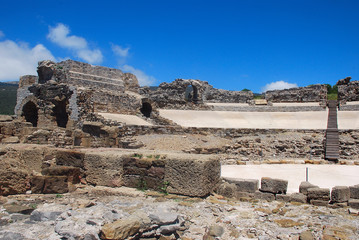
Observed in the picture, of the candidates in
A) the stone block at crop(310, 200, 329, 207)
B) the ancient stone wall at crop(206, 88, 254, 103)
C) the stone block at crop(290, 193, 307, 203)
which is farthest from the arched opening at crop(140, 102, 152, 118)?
the stone block at crop(310, 200, 329, 207)

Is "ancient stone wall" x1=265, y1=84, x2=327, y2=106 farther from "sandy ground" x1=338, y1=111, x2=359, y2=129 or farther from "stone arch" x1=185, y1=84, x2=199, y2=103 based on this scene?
"stone arch" x1=185, y1=84, x2=199, y2=103

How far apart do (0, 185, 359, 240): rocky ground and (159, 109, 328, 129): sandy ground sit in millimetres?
13463

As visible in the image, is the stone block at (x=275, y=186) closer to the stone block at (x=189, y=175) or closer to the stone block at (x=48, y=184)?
the stone block at (x=189, y=175)

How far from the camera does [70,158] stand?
5.23 meters

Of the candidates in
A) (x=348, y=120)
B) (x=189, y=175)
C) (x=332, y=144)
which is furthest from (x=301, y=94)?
(x=189, y=175)

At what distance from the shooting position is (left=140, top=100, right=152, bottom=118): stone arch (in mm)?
20809

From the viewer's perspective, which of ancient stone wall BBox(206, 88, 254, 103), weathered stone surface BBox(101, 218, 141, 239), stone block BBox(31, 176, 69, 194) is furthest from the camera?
ancient stone wall BBox(206, 88, 254, 103)

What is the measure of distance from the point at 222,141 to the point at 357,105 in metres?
13.6

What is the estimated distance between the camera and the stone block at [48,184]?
4.66 m

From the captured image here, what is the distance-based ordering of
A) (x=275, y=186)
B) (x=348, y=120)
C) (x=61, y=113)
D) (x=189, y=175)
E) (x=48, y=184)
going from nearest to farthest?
(x=189, y=175)
(x=48, y=184)
(x=275, y=186)
(x=61, y=113)
(x=348, y=120)

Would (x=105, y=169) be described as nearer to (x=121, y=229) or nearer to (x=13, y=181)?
(x=13, y=181)

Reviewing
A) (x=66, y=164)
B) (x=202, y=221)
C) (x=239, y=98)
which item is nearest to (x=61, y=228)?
(x=202, y=221)

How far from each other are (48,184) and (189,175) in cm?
232

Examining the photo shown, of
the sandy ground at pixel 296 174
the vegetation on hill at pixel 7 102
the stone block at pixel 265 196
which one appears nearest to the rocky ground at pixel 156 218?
the stone block at pixel 265 196
